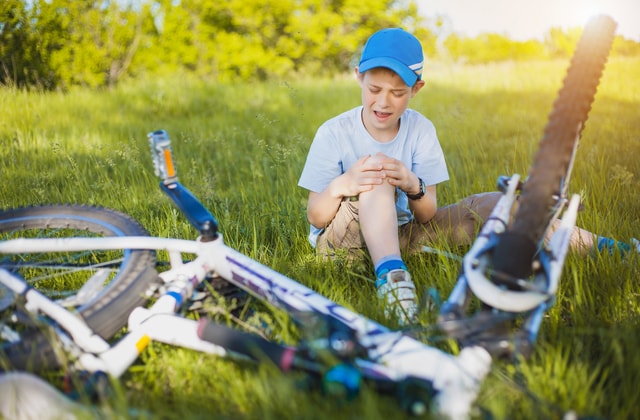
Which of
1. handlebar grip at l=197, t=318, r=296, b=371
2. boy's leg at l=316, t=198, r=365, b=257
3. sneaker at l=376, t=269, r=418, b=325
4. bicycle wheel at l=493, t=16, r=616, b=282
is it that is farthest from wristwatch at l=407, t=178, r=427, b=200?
handlebar grip at l=197, t=318, r=296, b=371

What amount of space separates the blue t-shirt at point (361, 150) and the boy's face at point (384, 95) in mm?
103

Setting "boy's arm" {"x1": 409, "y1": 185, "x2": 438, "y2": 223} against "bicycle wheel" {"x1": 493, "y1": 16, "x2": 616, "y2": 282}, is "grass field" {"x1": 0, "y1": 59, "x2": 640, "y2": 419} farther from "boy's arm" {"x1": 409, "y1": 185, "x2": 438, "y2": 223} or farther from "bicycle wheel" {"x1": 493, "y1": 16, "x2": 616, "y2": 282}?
"bicycle wheel" {"x1": 493, "y1": 16, "x2": 616, "y2": 282}

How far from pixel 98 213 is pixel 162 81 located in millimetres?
5093

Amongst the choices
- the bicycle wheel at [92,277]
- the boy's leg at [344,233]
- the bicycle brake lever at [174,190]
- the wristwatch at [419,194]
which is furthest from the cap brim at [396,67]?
the bicycle wheel at [92,277]

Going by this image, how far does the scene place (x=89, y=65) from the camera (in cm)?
949

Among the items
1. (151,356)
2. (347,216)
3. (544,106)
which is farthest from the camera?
(544,106)

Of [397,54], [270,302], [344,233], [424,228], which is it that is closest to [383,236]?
[344,233]

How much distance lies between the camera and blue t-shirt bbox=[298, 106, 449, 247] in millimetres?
2477

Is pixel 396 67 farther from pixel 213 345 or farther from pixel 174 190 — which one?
pixel 213 345

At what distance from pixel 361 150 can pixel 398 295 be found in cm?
85

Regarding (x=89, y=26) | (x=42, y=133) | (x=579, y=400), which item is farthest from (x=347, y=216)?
(x=89, y=26)

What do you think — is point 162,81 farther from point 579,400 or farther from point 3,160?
point 579,400

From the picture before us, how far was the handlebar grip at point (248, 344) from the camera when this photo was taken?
1.31m

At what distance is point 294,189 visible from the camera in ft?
10.7
